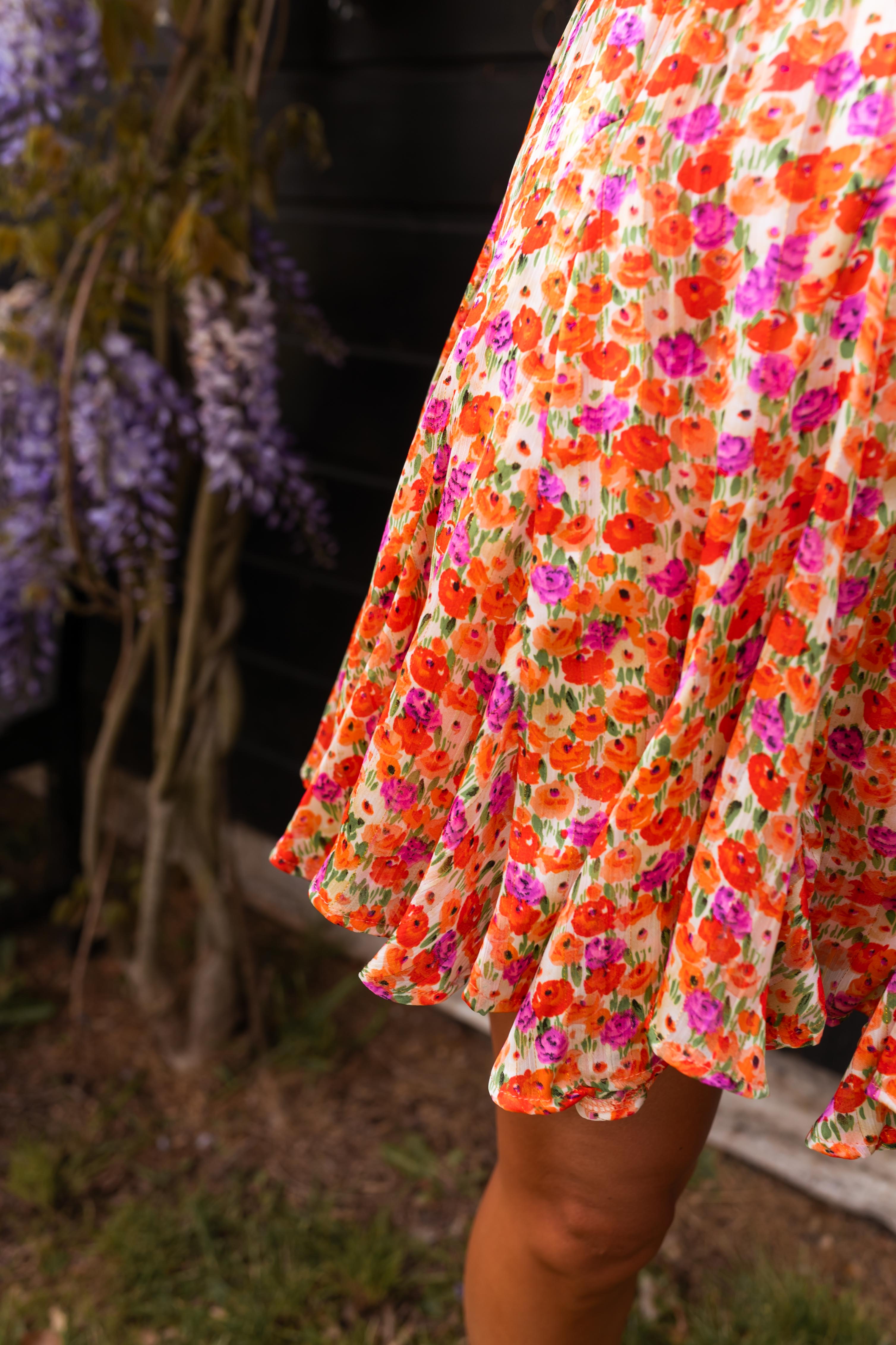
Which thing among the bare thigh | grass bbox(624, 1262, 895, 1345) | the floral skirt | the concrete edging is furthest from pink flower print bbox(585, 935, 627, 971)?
grass bbox(624, 1262, 895, 1345)

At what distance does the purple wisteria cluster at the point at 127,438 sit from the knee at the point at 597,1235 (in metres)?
1.00

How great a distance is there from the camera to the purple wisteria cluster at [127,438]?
1394 millimetres

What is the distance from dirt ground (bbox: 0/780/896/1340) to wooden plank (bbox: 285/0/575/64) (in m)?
1.46

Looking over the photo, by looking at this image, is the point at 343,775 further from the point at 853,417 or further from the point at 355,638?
the point at 853,417

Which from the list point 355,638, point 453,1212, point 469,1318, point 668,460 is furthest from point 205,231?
point 453,1212

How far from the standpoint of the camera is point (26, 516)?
4.91 ft

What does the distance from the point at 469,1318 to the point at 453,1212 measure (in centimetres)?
62

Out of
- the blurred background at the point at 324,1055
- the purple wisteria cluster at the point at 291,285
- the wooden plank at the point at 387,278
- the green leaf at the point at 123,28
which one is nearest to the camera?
the green leaf at the point at 123,28

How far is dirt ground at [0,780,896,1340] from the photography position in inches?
56.1

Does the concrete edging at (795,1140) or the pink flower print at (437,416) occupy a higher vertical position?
the pink flower print at (437,416)

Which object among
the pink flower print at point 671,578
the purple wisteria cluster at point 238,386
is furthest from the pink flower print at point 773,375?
the purple wisteria cluster at point 238,386

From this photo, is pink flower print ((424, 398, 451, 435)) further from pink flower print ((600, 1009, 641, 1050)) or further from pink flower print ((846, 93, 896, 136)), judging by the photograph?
pink flower print ((600, 1009, 641, 1050))

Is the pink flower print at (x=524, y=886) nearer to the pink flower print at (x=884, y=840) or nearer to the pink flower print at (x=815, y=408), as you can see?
the pink flower print at (x=884, y=840)

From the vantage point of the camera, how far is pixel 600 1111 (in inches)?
27.0
